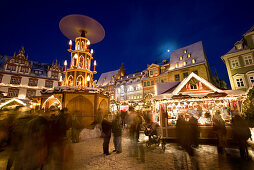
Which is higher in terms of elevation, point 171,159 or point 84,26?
point 84,26

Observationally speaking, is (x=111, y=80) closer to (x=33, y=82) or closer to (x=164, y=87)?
(x=33, y=82)

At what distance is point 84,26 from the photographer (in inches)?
647

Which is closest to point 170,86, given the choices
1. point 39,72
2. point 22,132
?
point 22,132

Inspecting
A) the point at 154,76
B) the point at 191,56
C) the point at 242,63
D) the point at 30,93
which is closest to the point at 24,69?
the point at 30,93

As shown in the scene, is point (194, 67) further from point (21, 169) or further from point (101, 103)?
point (21, 169)

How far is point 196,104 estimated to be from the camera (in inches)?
411

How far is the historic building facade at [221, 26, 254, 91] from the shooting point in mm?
18922

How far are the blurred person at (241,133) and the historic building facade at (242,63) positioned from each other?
59.5ft

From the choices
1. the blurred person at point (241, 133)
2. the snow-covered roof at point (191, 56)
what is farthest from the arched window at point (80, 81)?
the snow-covered roof at point (191, 56)

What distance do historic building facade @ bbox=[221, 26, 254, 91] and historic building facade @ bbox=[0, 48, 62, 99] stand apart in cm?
3960

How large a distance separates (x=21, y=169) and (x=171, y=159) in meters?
5.34

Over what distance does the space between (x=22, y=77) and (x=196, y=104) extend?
1431 inches

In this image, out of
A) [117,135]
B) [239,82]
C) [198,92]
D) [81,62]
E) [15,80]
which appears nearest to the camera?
[117,135]

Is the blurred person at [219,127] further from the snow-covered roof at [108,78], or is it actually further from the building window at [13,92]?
the snow-covered roof at [108,78]
